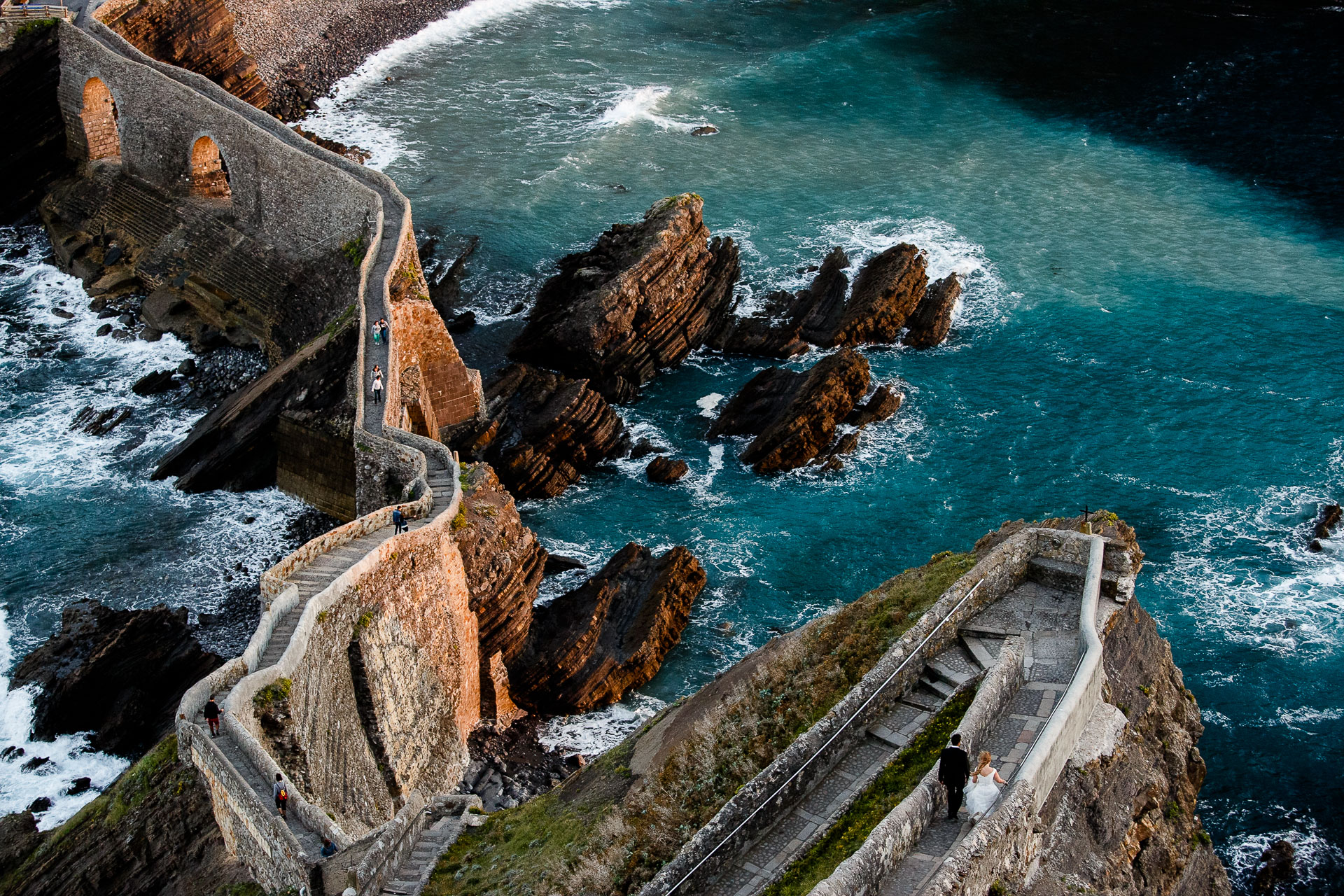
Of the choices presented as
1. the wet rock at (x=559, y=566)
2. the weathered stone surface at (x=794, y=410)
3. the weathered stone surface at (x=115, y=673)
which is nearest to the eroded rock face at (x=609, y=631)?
the wet rock at (x=559, y=566)

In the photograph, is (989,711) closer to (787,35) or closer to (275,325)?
(275,325)

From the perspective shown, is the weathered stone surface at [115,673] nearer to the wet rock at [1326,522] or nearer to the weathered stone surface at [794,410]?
the weathered stone surface at [794,410]

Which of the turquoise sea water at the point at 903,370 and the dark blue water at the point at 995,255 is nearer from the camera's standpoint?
the turquoise sea water at the point at 903,370

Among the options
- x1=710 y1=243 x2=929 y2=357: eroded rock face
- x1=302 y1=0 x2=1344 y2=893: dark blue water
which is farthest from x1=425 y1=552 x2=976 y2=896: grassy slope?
x1=710 y1=243 x2=929 y2=357: eroded rock face

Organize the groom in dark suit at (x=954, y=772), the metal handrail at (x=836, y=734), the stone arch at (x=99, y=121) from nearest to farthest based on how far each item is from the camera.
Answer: the groom in dark suit at (x=954, y=772)
the metal handrail at (x=836, y=734)
the stone arch at (x=99, y=121)

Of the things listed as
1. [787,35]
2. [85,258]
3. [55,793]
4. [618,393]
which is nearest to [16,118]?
[85,258]

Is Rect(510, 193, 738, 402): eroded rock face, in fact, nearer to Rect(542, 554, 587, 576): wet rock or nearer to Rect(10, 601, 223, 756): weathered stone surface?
Rect(542, 554, 587, 576): wet rock

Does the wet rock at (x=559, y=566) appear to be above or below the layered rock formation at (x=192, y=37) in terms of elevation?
below
